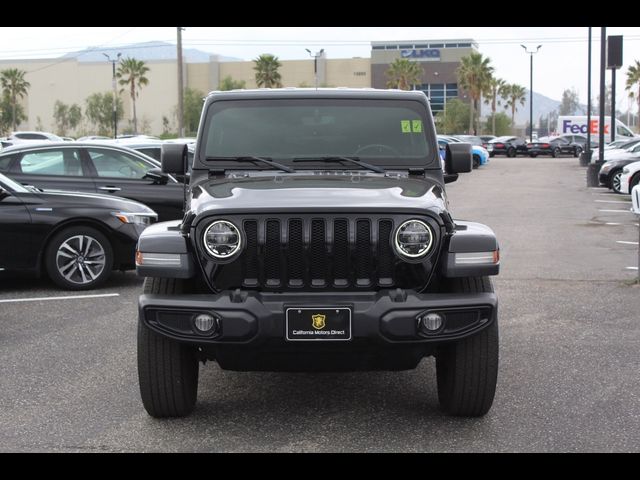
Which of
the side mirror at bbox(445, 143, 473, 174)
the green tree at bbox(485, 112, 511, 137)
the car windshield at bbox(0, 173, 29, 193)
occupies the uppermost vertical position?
the green tree at bbox(485, 112, 511, 137)

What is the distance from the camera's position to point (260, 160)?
19.4 feet

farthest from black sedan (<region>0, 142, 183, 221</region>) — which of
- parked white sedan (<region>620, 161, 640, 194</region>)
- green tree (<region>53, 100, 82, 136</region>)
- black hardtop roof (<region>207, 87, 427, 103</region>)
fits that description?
green tree (<region>53, 100, 82, 136</region>)

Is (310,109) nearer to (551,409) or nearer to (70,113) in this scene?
(551,409)

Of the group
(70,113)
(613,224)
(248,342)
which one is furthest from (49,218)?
(70,113)

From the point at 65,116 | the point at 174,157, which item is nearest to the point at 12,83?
the point at 65,116

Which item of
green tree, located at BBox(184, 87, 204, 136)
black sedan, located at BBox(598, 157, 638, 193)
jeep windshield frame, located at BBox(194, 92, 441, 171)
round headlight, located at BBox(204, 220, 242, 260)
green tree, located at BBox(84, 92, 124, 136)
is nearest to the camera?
round headlight, located at BBox(204, 220, 242, 260)

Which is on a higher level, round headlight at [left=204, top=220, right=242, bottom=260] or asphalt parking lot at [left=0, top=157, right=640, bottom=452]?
round headlight at [left=204, top=220, right=242, bottom=260]

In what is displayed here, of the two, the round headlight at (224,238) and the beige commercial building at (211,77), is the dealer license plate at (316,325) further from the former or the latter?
the beige commercial building at (211,77)

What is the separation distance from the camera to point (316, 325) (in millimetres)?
4578

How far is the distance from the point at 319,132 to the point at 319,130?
2 centimetres

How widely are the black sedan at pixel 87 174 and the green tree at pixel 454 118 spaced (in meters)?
90.0

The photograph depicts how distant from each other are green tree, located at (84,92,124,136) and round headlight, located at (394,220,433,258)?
103886 millimetres

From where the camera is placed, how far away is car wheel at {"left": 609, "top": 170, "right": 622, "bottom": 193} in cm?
2420

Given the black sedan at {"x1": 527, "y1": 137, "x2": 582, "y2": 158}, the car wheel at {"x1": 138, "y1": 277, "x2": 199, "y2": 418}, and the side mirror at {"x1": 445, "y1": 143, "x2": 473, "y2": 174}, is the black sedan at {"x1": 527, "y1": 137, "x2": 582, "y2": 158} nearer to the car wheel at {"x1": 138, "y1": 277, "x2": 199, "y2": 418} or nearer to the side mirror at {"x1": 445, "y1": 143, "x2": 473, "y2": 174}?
the side mirror at {"x1": 445, "y1": 143, "x2": 473, "y2": 174}
